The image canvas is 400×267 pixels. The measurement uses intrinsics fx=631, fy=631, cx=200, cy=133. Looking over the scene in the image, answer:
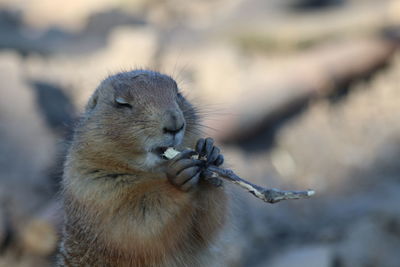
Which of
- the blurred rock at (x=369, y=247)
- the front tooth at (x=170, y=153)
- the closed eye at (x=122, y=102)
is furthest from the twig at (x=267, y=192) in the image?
the blurred rock at (x=369, y=247)

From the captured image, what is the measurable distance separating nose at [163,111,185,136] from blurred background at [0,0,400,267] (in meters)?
0.61

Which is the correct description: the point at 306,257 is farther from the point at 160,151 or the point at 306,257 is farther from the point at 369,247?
the point at 160,151

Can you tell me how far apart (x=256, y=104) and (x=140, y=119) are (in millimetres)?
4839

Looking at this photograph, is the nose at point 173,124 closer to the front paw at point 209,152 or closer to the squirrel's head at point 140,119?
the squirrel's head at point 140,119

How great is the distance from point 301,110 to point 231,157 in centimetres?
165

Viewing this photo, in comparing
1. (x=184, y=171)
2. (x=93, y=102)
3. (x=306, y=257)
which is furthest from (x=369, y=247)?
(x=93, y=102)

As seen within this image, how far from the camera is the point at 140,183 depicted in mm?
3490

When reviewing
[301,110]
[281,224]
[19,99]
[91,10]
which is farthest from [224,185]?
[91,10]

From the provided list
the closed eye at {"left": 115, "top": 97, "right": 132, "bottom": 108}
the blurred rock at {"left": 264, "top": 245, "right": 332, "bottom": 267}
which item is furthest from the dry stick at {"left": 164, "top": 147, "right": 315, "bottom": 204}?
the blurred rock at {"left": 264, "top": 245, "right": 332, "bottom": 267}

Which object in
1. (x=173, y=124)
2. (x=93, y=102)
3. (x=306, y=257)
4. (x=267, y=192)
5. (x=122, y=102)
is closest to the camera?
(x=267, y=192)

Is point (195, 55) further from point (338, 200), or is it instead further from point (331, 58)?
point (338, 200)

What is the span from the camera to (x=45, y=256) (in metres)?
5.76

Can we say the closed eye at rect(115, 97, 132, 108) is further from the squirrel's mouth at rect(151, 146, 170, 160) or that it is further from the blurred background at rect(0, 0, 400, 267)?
the blurred background at rect(0, 0, 400, 267)

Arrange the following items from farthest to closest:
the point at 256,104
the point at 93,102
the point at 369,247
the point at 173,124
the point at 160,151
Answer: the point at 256,104
the point at 369,247
the point at 93,102
the point at 160,151
the point at 173,124
